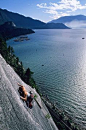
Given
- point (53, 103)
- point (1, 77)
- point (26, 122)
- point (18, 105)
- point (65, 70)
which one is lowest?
point (53, 103)

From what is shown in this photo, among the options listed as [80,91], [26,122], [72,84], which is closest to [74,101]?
[80,91]

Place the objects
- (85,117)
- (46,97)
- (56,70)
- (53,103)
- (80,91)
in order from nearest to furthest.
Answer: (85,117)
(53,103)
(46,97)
(80,91)
(56,70)

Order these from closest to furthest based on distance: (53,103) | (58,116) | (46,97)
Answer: (58,116)
(53,103)
(46,97)

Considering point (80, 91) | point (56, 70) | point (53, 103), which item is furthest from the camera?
point (56, 70)

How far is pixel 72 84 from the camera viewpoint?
243 feet

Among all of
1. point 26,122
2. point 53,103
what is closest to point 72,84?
point 53,103

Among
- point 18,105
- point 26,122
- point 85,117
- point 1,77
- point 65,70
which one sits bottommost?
point 85,117

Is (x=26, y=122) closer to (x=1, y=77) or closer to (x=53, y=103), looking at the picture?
(x=1, y=77)

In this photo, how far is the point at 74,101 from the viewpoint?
6012 centimetres

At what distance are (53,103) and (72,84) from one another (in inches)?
818

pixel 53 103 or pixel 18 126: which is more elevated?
pixel 18 126

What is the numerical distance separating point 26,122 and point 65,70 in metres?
79.9

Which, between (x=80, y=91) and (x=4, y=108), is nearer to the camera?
(x=4, y=108)

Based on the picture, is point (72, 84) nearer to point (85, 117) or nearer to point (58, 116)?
point (85, 117)
